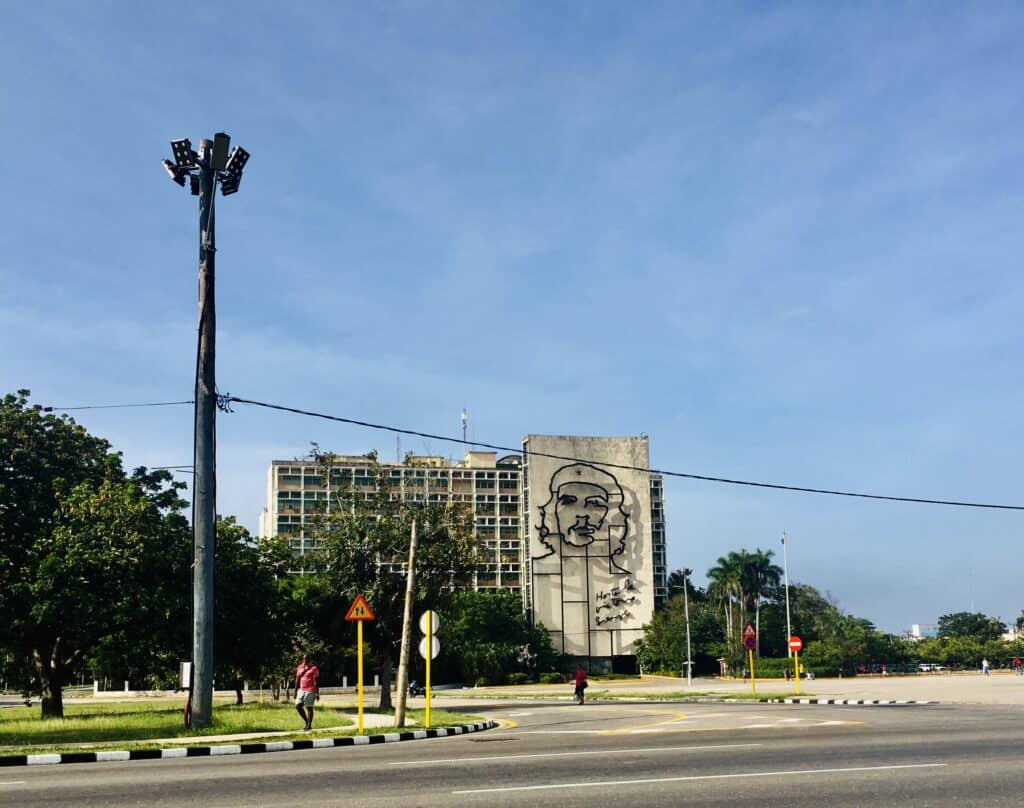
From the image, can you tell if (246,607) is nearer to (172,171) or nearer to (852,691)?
(172,171)

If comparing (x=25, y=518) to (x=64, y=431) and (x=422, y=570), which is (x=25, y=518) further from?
(x=422, y=570)

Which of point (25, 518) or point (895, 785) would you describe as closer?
point (895, 785)

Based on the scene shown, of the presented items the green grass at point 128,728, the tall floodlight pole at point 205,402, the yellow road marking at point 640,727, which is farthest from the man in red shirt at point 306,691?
the yellow road marking at point 640,727

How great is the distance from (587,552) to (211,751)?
7937cm

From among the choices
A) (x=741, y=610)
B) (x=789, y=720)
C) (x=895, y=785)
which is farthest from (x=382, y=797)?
(x=741, y=610)

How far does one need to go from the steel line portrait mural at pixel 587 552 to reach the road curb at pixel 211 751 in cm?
7361

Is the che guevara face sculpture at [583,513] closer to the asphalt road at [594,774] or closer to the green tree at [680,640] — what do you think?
the green tree at [680,640]

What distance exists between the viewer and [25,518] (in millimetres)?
34062

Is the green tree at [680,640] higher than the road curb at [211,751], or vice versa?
the road curb at [211,751]

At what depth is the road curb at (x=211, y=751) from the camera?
1664 centimetres

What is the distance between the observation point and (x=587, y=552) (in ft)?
315

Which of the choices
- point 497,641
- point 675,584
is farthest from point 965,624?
point 497,641

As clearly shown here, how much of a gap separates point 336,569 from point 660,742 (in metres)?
17.8

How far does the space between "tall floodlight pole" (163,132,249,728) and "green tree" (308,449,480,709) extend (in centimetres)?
959
